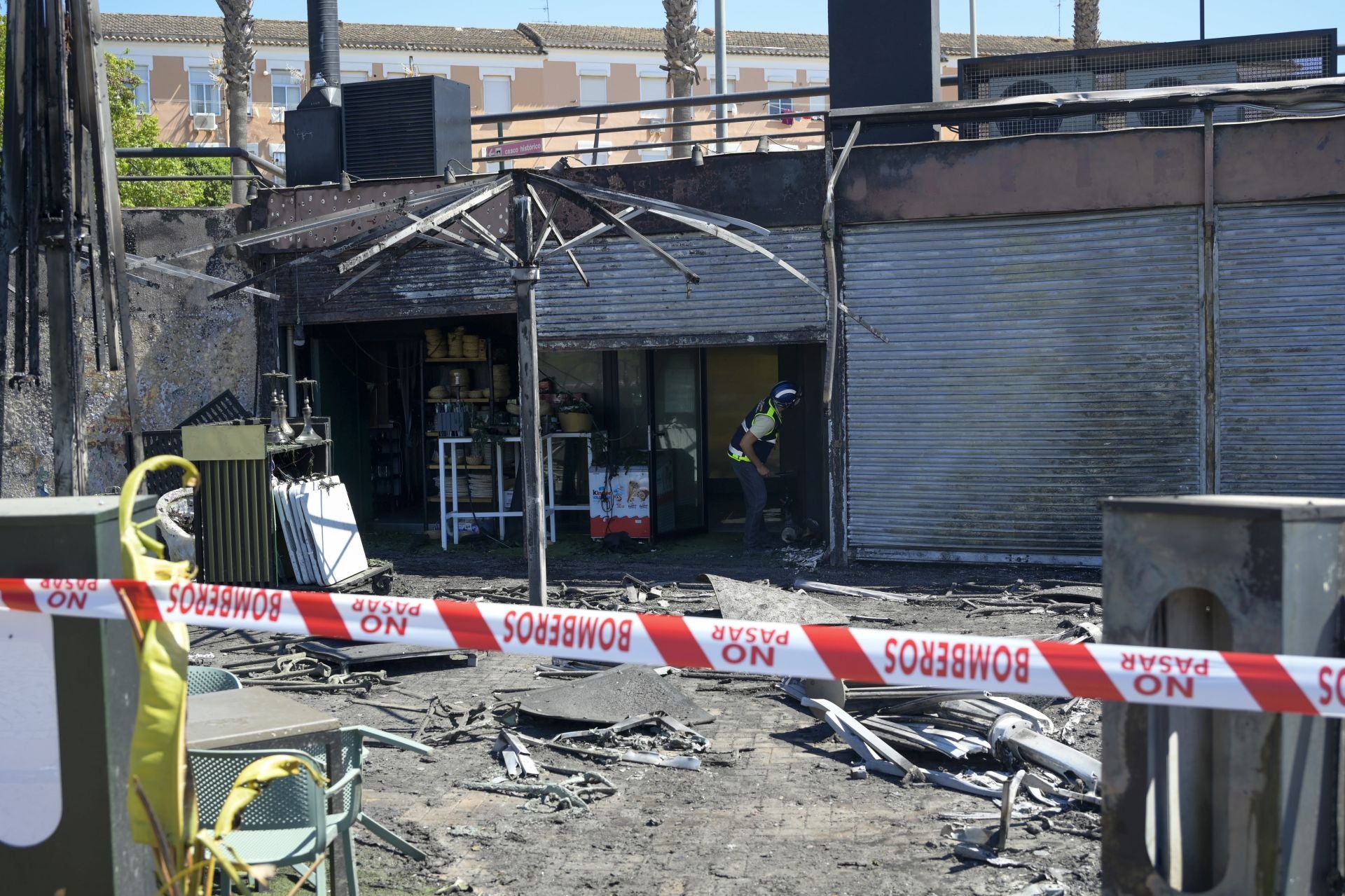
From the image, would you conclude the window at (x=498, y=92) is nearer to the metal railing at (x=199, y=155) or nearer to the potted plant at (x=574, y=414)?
the metal railing at (x=199, y=155)

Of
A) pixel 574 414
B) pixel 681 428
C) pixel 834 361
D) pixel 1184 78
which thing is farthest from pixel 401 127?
pixel 1184 78

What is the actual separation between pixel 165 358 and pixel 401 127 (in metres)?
3.86

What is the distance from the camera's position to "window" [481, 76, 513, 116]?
58.1 meters

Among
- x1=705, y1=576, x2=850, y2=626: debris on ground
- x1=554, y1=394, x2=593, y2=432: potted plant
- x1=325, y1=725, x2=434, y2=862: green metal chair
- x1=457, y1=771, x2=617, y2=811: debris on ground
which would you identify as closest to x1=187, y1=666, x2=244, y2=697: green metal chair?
x1=325, y1=725, x2=434, y2=862: green metal chair

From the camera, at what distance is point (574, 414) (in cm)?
1487

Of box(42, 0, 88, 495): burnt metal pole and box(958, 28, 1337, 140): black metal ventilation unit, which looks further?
box(958, 28, 1337, 140): black metal ventilation unit

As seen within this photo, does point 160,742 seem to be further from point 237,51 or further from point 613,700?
point 237,51

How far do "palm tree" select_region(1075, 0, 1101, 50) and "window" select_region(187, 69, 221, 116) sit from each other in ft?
135

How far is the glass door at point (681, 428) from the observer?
15.1 m

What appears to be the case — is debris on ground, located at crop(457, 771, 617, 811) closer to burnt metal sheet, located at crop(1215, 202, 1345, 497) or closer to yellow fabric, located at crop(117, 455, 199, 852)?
yellow fabric, located at crop(117, 455, 199, 852)

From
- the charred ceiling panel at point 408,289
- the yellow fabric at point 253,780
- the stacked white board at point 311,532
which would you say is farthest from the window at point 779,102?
the yellow fabric at point 253,780

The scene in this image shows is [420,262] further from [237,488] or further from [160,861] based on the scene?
[160,861]

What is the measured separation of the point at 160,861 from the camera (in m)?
3.42

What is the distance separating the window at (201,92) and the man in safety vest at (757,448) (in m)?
51.7
